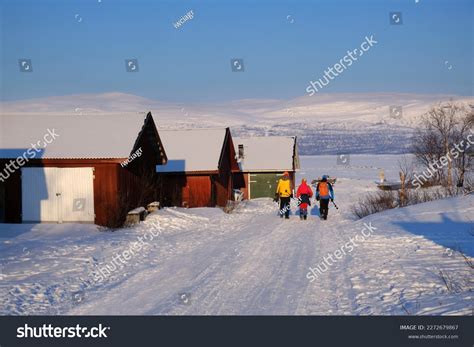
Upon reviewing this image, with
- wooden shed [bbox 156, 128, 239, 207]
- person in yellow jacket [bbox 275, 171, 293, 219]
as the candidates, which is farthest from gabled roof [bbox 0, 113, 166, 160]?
wooden shed [bbox 156, 128, 239, 207]

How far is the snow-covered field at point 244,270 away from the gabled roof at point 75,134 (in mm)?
2938

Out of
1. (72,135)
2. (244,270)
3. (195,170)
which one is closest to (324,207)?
(72,135)

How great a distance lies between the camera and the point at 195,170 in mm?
36938

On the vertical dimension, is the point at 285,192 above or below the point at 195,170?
below

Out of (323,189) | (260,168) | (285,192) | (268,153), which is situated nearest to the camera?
(323,189)

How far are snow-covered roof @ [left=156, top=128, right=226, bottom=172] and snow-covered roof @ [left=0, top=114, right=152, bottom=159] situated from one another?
9.04 meters

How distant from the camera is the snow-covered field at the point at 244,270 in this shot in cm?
959

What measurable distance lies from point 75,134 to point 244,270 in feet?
46.4

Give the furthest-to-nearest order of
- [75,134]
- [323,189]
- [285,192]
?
[285,192] < [75,134] < [323,189]

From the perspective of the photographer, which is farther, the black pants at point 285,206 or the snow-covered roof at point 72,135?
the black pants at point 285,206

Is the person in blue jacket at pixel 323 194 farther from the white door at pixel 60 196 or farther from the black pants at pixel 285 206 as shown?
the white door at pixel 60 196

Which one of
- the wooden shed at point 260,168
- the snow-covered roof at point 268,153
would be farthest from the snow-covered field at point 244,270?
the snow-covered roof at point 268,153

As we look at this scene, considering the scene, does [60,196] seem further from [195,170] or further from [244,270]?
[195,170]
